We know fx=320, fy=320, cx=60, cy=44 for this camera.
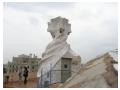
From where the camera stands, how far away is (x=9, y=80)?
3.81 metres

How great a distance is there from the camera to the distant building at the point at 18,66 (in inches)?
151

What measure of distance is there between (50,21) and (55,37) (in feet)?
0.75

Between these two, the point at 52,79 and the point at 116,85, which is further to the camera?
the point at 52,79

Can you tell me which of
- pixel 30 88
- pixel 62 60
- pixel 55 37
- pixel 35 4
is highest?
pixel 35 4

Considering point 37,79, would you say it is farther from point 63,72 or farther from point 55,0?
point 55,0

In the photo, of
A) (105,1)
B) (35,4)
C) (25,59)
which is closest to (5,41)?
(25,59)

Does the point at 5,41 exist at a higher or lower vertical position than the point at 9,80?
higher

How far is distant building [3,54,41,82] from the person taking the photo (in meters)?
3.82

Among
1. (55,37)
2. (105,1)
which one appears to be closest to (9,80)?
(55,37)

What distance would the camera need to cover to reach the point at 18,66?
12.8 ft

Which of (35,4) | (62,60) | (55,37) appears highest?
(35,4)

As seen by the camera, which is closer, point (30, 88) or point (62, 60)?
point (30, 88)

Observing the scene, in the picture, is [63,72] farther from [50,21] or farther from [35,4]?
[35,4]

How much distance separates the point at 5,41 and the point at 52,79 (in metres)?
0.74
